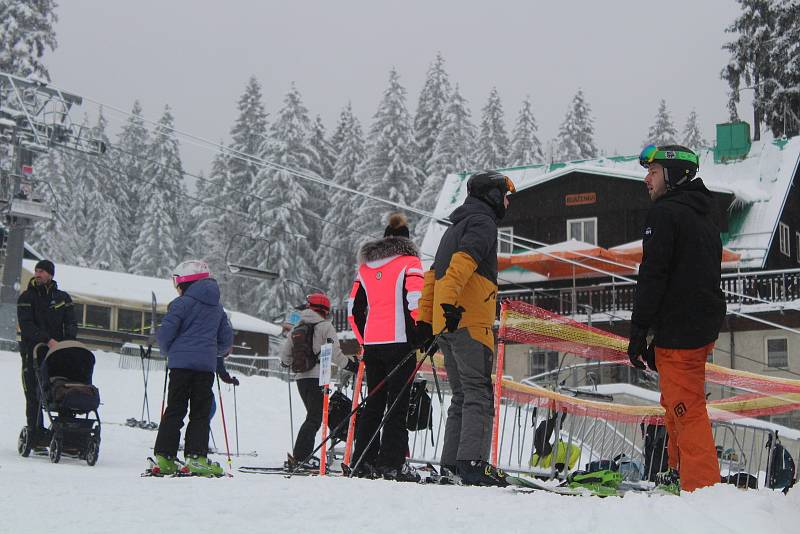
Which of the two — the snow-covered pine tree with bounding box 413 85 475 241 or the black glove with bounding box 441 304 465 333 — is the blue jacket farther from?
the snow-covered pine tree with bounding box 413 85 475 241

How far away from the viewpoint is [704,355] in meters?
5.22

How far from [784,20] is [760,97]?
10.1 ft

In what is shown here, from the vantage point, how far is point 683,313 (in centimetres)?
524

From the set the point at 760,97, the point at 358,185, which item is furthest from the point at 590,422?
the point at 358,185

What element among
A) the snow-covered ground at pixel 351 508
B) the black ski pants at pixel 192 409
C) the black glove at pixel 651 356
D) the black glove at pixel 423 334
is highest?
the black glove at pixel 423 334

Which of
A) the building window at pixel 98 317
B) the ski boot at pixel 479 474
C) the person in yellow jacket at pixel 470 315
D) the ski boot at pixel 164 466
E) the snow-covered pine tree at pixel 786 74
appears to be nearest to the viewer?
the ski boot at pixel 479 474

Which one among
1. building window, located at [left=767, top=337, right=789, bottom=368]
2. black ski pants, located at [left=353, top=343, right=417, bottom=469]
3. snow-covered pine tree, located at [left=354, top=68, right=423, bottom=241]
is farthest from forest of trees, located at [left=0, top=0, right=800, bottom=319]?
black ski pants, located at [left=353, top=343, right=417, bottom=469]

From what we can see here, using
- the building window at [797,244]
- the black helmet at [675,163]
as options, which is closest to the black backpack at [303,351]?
the black helmet at [675,163]

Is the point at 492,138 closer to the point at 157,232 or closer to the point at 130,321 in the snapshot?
the point at 157,232

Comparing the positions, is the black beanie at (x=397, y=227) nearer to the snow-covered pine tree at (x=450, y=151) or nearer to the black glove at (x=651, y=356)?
the black glove at (x=651, y=356)

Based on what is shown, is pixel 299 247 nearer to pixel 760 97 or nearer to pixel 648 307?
pixel 760 97

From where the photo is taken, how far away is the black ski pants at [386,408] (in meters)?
6.62

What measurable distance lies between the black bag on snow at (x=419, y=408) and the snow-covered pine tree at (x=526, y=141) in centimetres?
5294

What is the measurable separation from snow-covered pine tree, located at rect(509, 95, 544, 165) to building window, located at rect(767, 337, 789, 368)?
109ft
